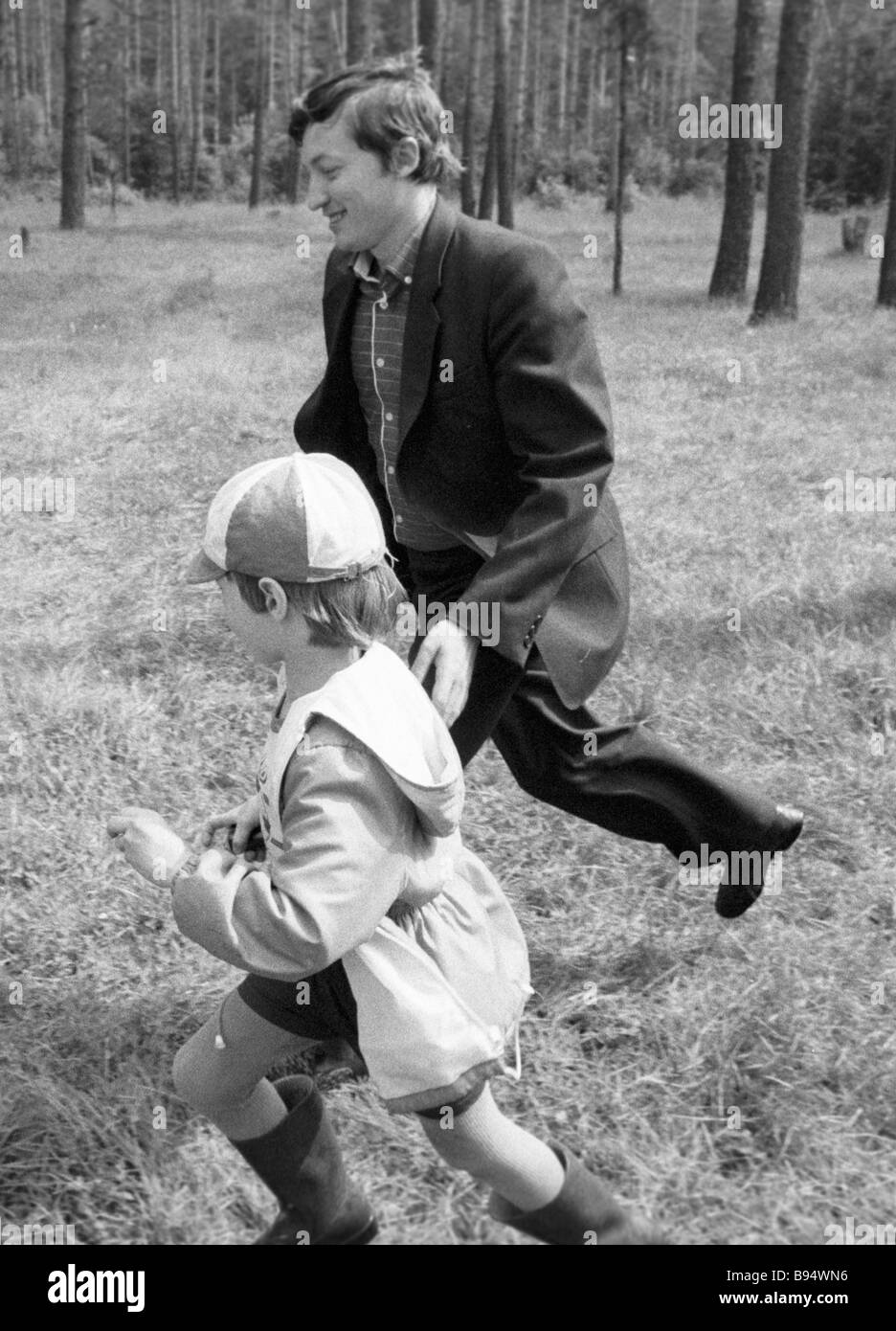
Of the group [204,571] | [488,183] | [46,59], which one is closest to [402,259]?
[204,571]

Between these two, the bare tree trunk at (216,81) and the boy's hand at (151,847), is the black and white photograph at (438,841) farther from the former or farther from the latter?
the bare tree trunk at (216,81)

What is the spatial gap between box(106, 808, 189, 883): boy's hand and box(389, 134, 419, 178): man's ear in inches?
52.3

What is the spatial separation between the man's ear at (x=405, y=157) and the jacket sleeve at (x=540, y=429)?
0.24 m

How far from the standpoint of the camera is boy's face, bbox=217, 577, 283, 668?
2141 millimetres

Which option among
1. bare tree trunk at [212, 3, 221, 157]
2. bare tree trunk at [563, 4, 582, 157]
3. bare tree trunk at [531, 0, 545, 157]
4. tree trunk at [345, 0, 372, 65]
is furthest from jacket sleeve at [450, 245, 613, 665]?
bare tree trunk at [212, 3, 221, 157]

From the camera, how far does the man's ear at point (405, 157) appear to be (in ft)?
8.80

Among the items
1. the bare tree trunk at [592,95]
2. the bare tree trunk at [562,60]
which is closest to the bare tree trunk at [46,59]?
the bare tree trunk at [562,60]

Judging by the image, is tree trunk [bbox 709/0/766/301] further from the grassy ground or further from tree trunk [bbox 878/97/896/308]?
the grassy ground

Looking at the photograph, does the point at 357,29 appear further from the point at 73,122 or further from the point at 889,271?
the point at 889,271

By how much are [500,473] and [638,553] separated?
4.03 metres

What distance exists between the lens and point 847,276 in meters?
20.6

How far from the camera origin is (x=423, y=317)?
9.29 ft
